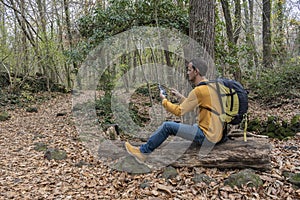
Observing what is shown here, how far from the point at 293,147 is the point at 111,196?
10.8 feet

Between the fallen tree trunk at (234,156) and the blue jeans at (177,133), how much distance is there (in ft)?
0.96

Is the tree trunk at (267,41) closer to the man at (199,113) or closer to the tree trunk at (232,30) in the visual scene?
the tree trunk at (232,30)

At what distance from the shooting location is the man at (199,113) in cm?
362

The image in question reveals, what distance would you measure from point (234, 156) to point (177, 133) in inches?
34.5

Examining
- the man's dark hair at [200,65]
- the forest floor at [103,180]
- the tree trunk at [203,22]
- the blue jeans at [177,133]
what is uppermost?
the tree trunk at [203,22]

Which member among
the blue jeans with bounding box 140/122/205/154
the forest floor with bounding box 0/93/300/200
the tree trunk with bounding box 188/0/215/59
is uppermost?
the tree trunk with bounding box 188/0/215/59

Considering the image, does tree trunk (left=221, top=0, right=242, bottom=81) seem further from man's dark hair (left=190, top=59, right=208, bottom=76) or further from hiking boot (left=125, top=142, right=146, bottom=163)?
hiking boot (left=125, top=142, right=146, bottom=163)

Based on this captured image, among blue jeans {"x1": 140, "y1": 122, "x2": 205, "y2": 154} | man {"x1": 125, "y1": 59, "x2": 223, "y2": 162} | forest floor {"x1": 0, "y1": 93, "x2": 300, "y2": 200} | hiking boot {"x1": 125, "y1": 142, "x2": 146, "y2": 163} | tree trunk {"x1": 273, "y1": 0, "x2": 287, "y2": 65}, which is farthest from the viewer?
tree trunk {"x1": 273, "y1": 0, "x2": 287, "y2": 65}

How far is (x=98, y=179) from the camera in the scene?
167 inches

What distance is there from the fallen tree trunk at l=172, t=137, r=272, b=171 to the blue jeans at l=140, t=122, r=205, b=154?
0.96ft

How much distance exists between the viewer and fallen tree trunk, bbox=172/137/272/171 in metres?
3.73

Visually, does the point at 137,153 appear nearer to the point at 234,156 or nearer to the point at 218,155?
the point at 218,155

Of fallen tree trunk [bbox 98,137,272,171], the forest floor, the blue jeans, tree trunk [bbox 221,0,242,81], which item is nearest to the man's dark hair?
the blue jeans

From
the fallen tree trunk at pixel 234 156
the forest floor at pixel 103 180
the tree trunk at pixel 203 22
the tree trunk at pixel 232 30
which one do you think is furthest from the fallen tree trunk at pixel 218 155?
the tree trunk at pixel 232 30
